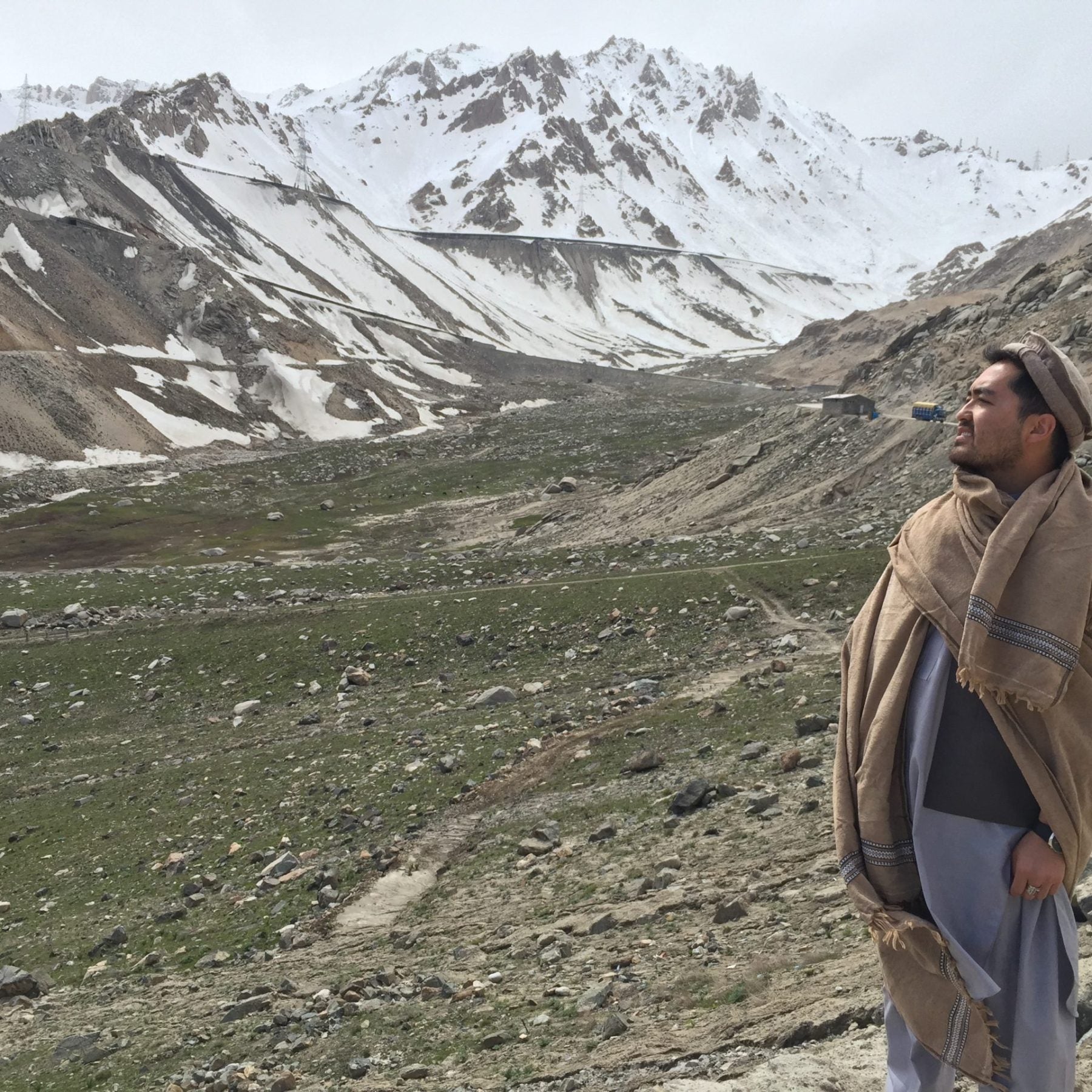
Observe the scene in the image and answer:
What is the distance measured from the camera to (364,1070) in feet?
22.3

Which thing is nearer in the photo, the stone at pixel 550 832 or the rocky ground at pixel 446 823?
the rocky ground at pixel 446 823

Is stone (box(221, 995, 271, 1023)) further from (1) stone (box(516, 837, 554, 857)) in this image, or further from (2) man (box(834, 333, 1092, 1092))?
(2) man (box(834, 333, 1092, 1092))

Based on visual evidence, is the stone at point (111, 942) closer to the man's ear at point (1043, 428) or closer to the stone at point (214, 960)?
the stone at point (214, 960)

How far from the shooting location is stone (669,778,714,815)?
1076 cm

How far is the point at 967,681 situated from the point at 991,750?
1.07 feet

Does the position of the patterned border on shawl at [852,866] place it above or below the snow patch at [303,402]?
below

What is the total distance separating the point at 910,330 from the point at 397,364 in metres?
62.1

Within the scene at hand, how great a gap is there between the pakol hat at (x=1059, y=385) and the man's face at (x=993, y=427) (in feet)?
0.32

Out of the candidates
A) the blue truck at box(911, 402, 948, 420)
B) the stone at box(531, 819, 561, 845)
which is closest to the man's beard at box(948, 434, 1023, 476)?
the stone at box(531, 819, 561, 845)

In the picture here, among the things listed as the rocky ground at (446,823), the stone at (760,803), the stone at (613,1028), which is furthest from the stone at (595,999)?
the stone at (760,803)

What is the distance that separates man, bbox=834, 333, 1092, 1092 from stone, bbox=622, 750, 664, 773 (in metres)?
8.41

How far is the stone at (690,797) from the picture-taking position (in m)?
10.8

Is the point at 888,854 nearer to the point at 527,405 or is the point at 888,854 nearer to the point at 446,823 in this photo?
the point at 446,823

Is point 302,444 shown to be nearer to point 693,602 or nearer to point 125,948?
point 693,602
